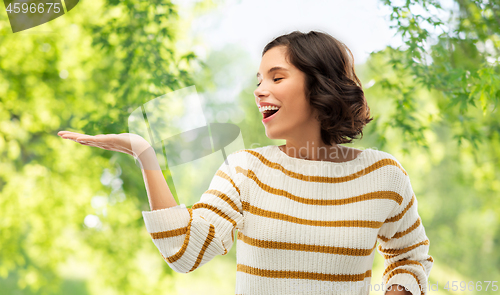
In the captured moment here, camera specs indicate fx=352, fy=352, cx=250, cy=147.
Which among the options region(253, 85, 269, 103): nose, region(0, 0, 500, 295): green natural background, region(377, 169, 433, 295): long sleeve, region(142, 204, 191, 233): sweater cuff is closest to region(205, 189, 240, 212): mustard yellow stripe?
region(142, 204, 191, 233): sweater cuff

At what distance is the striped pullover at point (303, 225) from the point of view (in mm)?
677

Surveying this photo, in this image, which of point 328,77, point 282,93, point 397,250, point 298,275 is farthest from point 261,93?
point 397,250

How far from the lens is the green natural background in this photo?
5.82 feet

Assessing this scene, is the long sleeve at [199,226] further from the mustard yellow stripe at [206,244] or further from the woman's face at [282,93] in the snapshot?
the woman's face at [282,93]

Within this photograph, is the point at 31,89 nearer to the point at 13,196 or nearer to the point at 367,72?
the point at 13,196

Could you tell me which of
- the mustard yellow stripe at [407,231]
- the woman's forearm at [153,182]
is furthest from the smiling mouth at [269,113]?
the mustard yellow stripe at [407,231]

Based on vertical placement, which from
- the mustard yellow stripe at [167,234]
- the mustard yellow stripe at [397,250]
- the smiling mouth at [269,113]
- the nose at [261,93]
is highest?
the nose at [261,93]

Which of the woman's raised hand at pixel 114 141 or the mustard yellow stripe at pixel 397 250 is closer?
the woman's raised hand at pixel 114 141

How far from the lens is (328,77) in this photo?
Answer: 78 cm

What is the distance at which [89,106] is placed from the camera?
2.25 meters

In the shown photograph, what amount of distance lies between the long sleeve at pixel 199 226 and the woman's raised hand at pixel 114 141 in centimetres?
11

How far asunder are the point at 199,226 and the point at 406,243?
484 millimetres

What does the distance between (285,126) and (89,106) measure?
1.87 metres

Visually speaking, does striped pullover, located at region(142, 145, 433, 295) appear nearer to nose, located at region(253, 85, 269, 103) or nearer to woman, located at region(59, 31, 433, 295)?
woman, located at region(59, 31, 433, 295)
